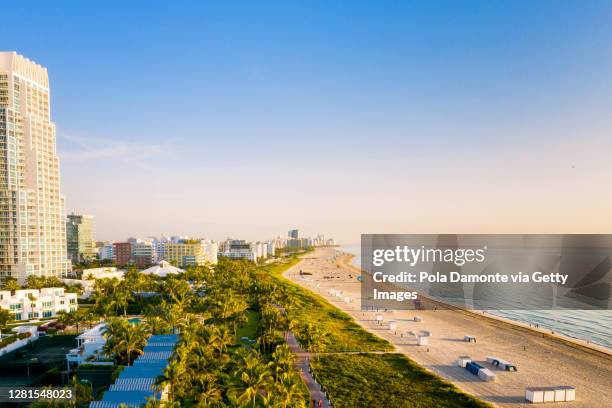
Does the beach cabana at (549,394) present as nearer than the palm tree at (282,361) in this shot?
No

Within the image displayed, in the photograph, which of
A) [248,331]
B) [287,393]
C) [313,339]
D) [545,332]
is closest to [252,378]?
[287,393]

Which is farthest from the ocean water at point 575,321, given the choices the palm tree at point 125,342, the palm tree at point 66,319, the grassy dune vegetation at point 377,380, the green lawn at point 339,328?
the palm tree at point 66,319

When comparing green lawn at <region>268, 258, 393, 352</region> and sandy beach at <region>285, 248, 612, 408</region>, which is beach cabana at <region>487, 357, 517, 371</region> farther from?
green lawn at <region>268, 258, 393, 352</region>

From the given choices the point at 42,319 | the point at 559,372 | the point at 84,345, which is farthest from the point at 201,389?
the point at 42,319

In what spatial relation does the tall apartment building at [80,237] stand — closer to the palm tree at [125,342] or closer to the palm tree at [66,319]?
the palm tree at [66,319]

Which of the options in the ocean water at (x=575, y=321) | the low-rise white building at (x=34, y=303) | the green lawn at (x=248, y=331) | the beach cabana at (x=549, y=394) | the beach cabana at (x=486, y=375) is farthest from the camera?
the ocean water at (x=575, y=321)
